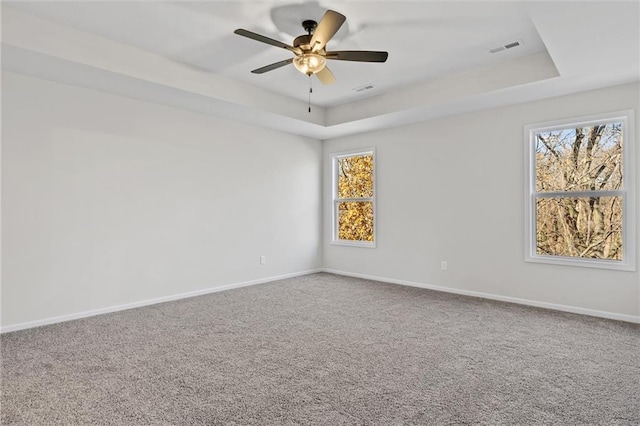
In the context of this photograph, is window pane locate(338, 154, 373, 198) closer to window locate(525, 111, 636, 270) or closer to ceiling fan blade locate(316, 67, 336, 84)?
window locate(525, 111, 636, 270)

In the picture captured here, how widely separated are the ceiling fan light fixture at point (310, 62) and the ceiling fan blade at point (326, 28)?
2.7 inches

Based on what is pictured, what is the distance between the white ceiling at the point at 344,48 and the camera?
2.82 meters

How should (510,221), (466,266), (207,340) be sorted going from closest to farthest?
(207,340), (510,221), (466,266)

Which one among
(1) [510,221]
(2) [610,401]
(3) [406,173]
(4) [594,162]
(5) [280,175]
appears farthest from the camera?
(5) [280,175]

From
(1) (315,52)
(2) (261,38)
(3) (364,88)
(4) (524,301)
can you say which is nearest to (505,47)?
(3) (364,88)

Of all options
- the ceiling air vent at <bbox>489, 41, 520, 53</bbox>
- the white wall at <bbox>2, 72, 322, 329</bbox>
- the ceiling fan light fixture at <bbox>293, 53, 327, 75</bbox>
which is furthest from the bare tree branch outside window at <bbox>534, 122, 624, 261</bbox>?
the white wall at <bbox>2, 72, 322, 329</bbox>

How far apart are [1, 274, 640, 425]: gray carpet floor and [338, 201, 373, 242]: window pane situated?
2053 millimetres

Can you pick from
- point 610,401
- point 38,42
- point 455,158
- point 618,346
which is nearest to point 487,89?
point 455,158

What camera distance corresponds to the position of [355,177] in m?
6.18

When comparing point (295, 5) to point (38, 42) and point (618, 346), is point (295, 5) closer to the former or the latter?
point (38, 42)

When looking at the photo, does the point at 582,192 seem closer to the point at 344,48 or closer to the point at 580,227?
the point at 580,227

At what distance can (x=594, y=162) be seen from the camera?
12.9ft

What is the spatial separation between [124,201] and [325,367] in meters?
3.03

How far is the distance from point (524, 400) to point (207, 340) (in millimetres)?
2386
